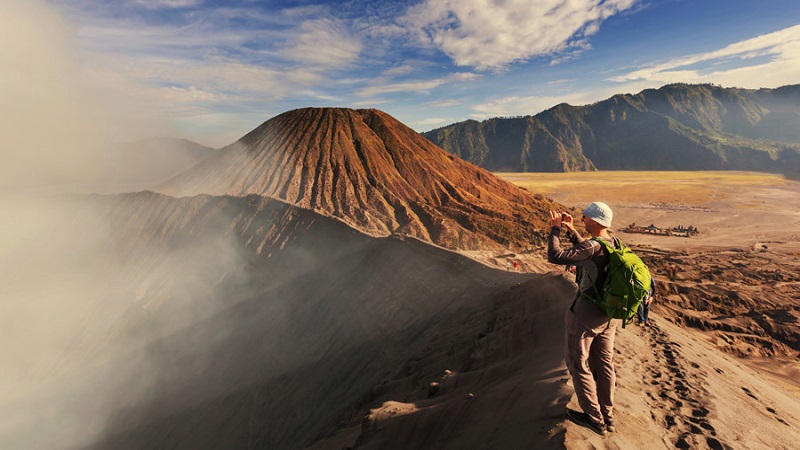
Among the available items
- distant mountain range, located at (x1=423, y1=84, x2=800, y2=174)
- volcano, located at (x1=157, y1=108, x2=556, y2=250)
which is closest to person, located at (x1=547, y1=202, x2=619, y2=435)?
volcano, located at (x1=157, y1=108, x2=556, y2=250)

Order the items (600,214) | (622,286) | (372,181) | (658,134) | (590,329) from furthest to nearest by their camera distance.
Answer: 1. (658,134)
2. (372,181)
3. (600,214)
4. (590,329)
5. (622,286)

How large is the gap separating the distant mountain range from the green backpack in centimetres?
A: 17320

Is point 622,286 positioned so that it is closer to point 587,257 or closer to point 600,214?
point 587,257

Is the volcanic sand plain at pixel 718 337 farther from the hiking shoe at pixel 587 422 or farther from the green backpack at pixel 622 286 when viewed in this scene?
the green backpack at pixel 622 286

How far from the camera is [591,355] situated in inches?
167

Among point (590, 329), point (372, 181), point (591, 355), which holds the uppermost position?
point (372, 181)

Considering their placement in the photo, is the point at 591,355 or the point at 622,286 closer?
the point at 622,286

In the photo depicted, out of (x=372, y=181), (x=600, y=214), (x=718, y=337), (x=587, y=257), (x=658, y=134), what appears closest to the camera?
(x=587, y=257)

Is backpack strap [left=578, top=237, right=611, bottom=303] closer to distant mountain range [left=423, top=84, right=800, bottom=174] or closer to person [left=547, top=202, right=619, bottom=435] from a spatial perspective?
person [left=547, top=202, right=619, bottom=435]

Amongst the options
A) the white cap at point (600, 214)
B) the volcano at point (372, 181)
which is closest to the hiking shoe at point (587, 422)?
the white cap at point (600, 214)

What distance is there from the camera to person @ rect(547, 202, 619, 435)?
3.99 meters

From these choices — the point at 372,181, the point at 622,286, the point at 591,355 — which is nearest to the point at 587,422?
the point at 591,355

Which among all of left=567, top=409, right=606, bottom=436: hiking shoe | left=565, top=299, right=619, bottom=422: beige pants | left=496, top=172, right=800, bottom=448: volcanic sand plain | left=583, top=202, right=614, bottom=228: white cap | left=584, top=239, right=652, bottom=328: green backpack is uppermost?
left=583, top=202, right=614, bottom=228: white cap

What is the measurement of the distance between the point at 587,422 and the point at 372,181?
40.4m
